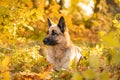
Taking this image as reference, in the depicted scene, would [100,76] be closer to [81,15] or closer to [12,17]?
[12,17]

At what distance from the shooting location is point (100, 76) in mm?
4383

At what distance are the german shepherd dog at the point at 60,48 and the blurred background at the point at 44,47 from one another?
0.86 feet

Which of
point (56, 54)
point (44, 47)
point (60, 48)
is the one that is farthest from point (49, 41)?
point (44, 47)

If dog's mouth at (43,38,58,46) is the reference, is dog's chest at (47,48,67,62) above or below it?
below

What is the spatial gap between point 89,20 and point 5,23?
14.8 meters

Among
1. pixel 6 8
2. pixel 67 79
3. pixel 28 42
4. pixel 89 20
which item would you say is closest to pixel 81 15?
pixel 89 20

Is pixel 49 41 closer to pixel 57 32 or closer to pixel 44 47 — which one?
pixel 57 32

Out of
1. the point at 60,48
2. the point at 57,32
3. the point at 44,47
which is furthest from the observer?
the point at 44,47

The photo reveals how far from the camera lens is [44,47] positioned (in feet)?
47.6

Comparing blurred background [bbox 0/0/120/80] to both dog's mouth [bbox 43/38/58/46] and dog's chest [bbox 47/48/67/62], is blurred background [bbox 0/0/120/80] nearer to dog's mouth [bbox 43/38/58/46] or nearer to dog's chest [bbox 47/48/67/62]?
dog's chest [bbox 47/48/67/62]

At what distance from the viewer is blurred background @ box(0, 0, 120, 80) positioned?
4.59 m

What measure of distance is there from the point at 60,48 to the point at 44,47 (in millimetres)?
2776

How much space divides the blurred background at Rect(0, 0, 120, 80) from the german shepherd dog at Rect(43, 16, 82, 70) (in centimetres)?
26

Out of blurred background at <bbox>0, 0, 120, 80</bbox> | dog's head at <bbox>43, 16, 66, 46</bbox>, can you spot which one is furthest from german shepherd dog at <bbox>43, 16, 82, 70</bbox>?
blurred background at <bbox>0, 0, 120, 80</bbox>
